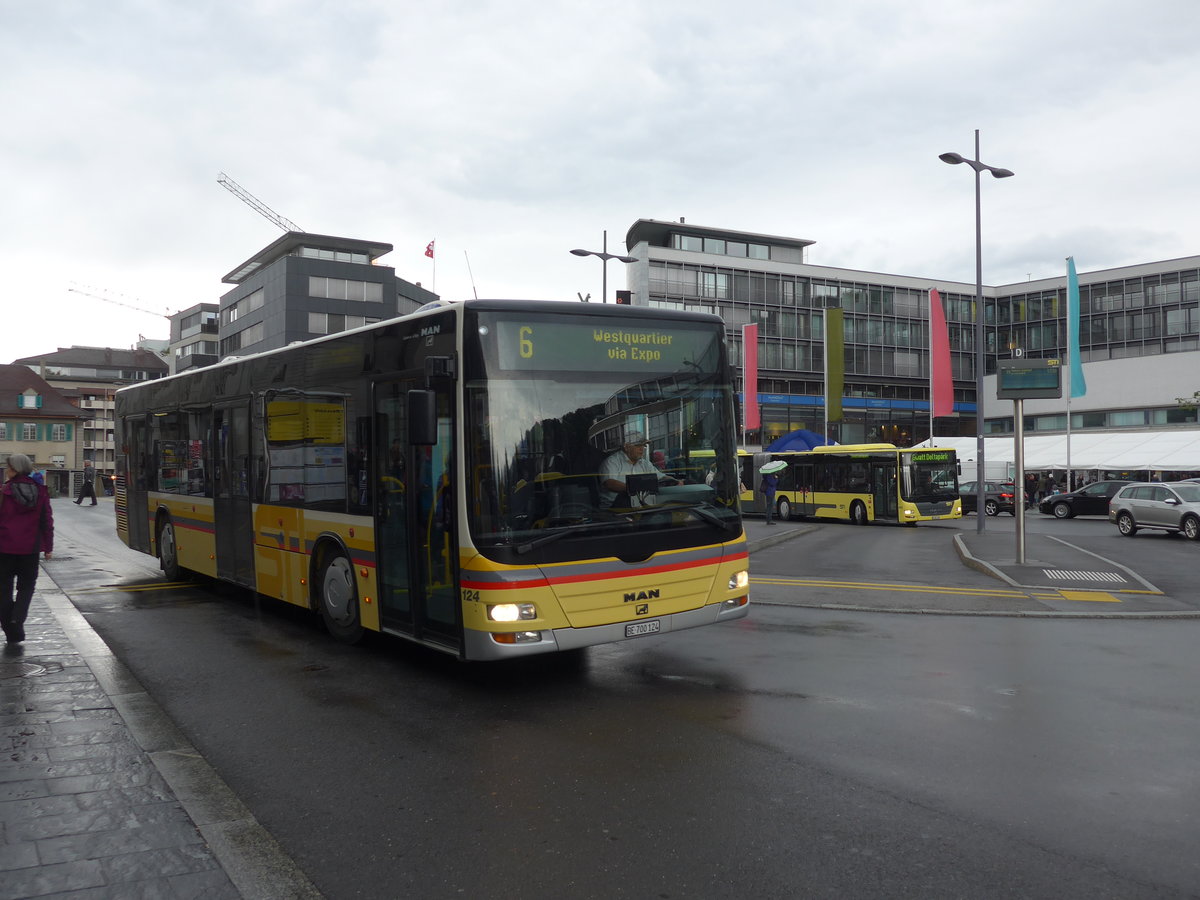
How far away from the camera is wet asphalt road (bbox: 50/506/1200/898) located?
4.09m

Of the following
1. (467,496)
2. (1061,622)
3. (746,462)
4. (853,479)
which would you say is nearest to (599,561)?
(467,496)

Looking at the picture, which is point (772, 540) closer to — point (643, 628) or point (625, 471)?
point (643, 628)

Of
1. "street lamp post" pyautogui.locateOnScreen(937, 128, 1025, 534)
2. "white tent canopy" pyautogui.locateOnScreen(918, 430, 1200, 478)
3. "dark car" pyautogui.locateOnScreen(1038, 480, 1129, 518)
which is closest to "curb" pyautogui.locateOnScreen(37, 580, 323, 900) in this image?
"street lamp post" pyautogui.locateOnScreen(937, 128, 1025, 534)

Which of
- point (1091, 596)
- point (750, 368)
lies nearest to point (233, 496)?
point (1091, 596)

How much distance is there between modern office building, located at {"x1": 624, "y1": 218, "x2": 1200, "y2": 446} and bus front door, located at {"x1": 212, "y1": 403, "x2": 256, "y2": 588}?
61.7 meters

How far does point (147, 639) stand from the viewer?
9.52m

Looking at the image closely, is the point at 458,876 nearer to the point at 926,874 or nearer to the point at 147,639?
the point at 926,874

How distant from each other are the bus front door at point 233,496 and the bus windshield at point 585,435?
484 cm

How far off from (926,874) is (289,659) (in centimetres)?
613

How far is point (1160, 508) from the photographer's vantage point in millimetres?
25906

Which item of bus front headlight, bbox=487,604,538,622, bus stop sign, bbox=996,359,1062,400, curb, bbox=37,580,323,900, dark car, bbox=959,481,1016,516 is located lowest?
dark car, bbox=959,481,1016,516

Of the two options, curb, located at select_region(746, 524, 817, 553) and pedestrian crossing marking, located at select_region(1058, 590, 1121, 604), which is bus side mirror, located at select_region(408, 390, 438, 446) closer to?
pedestrian crossing marking, located at select_region(1058, 590, 1121, 604)

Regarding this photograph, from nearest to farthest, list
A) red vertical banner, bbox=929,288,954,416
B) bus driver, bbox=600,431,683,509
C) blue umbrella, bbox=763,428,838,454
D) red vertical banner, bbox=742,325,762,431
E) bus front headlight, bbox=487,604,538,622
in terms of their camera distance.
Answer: bus front headlight, bbox=487,604,538,622 → bus driver, bbox=600,431,683,509 → red vertical banner, bbox=929,288,954,416 → blue umbrella, bbox=763,428,838,454 → red vertical banner, bbox=742,325,762,431

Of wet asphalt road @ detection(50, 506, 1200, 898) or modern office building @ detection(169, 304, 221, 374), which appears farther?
modern office building @ detection(169, 304, 221, 374)
